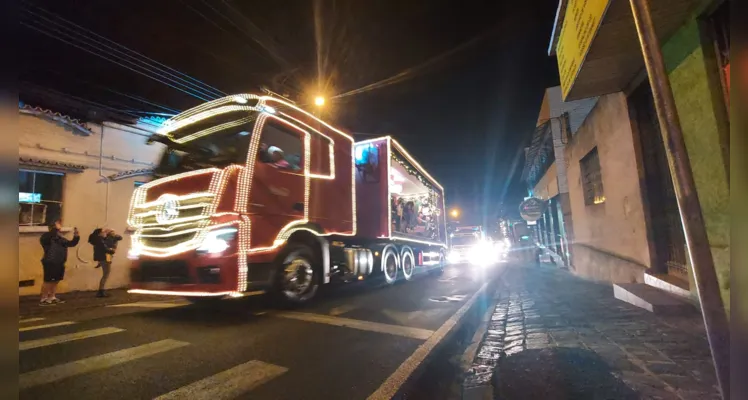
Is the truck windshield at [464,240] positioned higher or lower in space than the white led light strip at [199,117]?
lower

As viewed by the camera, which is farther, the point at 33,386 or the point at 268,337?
the point at 268,337

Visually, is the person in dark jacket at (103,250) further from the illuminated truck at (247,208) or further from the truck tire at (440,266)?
the truck tire at (440,266)

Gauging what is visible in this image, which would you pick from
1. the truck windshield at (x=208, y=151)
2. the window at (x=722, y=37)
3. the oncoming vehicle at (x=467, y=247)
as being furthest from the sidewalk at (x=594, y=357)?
the oncoming vehicle at (x=467, y=247)

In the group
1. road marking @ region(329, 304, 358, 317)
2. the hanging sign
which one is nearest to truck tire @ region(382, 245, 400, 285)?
road marking @ region(329, 304, 358, 317)

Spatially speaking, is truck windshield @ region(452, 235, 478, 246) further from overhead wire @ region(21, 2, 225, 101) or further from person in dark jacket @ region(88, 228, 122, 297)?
person in dark jacket @ region(88, 228, 122, 297)

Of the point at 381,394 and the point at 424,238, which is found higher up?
the point at 424,238

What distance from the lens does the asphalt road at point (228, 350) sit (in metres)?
2.87

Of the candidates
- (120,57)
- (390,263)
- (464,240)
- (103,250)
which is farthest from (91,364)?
(464,240)

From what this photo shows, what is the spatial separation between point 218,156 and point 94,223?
717 cm

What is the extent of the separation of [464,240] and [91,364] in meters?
21.4

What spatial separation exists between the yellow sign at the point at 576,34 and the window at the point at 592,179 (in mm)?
3956

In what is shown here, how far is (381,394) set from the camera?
2762 millimetres

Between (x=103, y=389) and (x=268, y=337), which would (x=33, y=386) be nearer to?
(x=103, y=389)

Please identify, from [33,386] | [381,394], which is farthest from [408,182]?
[33,386]
